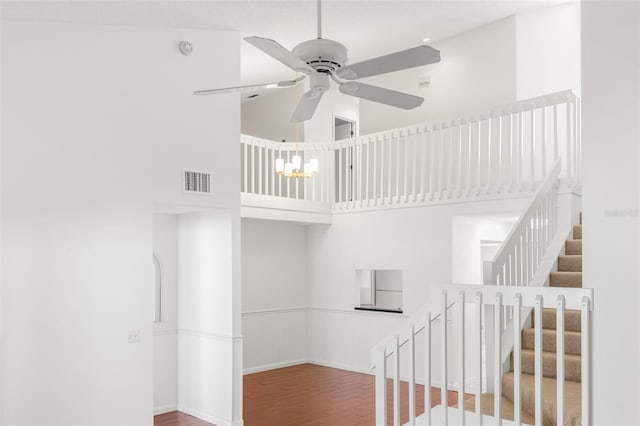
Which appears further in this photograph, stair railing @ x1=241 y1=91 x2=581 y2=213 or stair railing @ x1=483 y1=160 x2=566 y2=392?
stair railing @ x1=241 y1=91 x2=581 y2=213

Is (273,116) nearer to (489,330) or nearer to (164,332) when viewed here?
(164,332)

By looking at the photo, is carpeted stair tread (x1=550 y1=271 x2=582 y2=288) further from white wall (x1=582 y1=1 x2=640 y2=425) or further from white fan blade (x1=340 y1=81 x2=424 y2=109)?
white fan blade (x1=340 y1=81 x2=424 y2=109)

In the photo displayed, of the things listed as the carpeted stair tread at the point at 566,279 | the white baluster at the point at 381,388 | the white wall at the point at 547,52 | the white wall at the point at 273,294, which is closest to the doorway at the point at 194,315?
the white wall at the point at 273,294

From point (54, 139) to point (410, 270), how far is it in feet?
16.8

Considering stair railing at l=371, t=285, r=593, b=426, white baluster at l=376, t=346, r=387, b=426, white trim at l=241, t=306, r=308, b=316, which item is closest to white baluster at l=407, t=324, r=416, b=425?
stair railing at l=371, t=285, r=593, b=426

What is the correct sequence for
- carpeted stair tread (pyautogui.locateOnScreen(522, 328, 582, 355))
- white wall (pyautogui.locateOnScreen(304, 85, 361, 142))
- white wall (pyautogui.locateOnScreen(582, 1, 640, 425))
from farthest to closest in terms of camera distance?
white wall (pyautogui.locateOnScreen(304, 85, 361, 142)), carpeted stair tread (pyautogui.locateOnScreen(522, 328, 582, 355)), white wall (pyautogui.locateOnScreen(582, 1, 640, 425))

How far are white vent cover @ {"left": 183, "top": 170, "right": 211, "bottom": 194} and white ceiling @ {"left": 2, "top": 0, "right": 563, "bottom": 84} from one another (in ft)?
4.74

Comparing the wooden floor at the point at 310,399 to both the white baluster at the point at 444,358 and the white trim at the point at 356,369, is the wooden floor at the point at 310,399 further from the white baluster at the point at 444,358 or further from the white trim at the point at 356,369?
the white baluster at the point at 444,358

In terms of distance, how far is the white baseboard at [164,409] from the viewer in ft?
22.1

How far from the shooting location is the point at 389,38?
26.1 ft

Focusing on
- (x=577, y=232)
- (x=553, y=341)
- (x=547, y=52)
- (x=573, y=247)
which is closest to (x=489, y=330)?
(x=553, y=341)

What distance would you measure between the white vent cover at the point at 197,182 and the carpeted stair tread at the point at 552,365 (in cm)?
365

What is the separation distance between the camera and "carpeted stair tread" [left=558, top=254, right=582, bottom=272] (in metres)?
5.52

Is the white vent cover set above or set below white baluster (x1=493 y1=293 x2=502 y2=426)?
above
